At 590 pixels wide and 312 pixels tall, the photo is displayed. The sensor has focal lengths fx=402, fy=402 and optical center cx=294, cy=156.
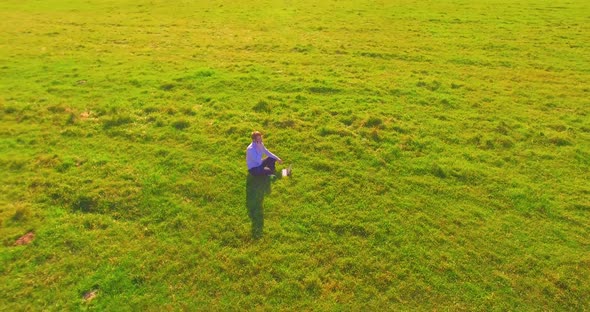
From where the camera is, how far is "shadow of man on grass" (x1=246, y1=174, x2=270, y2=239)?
13.3 m

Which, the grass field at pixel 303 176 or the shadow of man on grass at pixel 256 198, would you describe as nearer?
the grass field at pixel 303 176

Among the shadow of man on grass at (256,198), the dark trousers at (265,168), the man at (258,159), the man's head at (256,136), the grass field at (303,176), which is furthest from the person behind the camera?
the dark trousers at (265,168)

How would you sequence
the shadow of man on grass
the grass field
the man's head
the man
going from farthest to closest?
the man, the man's head, the shadow of man on grass, the grass field

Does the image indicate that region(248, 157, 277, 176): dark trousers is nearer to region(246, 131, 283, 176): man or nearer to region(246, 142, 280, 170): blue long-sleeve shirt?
region(246, 131, 283, 176): man

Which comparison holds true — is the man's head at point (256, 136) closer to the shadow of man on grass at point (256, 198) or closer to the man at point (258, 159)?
the man at point (258, 159)

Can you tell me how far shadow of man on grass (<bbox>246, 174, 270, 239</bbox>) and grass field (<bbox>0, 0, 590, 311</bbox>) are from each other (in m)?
0.07

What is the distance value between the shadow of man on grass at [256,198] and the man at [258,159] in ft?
0.88

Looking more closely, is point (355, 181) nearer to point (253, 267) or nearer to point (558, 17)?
point (253, 267)

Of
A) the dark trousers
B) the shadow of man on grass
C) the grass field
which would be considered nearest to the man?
the dark trousers

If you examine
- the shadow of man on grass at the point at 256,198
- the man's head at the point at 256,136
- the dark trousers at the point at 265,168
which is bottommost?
the shadow of man on grass at the point at 256,198

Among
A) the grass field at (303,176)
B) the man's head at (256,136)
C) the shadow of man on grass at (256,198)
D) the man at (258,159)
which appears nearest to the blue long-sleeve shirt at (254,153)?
the man at (258,159)

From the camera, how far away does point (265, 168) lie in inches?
600

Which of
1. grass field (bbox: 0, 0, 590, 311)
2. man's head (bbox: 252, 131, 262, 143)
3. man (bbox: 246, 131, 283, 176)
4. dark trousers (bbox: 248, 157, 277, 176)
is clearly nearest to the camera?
grass field (bbox: 0, 0, 590, 311)

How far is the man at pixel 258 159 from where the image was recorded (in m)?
14.7
